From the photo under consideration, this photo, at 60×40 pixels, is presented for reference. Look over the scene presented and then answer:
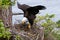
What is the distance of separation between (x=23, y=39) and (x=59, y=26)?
0.88 metres

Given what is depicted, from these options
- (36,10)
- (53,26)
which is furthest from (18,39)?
(53,26)

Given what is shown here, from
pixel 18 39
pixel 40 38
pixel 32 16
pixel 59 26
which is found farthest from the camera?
pixel 59 26

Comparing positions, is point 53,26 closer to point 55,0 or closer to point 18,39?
point 18,39

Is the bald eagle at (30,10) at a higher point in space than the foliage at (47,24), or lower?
higher

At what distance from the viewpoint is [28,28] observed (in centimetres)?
272

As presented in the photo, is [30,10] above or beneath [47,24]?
above

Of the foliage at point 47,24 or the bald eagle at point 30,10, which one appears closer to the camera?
the bald eagle at point 30,10

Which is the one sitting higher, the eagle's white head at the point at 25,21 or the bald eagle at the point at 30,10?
the bald eagle at the point at 30,10

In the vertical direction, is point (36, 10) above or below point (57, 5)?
above

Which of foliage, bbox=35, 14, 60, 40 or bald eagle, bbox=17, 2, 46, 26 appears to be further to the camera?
foliage, bbox=35, 14, 60, 40

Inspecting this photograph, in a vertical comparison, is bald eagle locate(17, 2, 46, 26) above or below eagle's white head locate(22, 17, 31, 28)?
above

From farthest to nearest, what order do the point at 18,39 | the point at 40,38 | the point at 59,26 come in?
the point at 59,26 < the point at 40,38 < the point at 18,39

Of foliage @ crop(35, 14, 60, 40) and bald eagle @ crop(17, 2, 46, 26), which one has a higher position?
bald eagle @ crop(17, 2, 46, 26)

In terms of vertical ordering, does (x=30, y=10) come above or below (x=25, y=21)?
above
